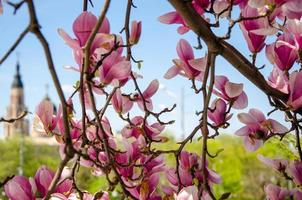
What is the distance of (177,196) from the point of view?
0.85m

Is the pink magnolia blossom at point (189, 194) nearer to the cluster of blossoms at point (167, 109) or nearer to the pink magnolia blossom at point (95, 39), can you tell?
the cluster of blossoms at point (167, 109)

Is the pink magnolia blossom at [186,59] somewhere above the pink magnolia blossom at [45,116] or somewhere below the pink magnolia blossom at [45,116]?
above

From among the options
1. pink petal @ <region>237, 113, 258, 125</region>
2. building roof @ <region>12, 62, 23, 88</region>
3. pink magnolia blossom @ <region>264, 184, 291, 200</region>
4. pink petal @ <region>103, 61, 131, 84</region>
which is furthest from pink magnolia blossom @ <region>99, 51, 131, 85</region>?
building roof @ <region>12, 62, 23, 88</region>

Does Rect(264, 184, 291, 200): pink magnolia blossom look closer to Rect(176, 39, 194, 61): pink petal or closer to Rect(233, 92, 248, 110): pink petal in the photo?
Rect(233, 92, 248, 110): pink petal

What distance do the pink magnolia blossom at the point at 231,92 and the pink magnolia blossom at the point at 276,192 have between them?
150mm

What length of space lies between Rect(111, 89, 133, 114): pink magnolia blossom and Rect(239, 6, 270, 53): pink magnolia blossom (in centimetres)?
23

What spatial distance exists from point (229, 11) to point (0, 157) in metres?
16.9

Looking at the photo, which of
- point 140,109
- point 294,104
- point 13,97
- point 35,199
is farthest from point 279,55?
point 13,97

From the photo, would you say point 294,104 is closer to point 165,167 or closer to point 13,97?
point 165,167

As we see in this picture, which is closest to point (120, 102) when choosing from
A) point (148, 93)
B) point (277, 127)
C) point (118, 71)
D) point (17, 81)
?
point (148, 93)

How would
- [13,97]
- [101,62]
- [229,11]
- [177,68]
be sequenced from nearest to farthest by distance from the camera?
[101,62]
[229,11]
[177,68]
[13,97]

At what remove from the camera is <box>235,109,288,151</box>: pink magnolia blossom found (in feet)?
3.03

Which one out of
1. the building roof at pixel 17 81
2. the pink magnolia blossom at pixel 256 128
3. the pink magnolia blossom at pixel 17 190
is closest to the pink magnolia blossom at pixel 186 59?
the pink magnolia blossom at pixel 256 128

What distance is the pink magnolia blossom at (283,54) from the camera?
2.93 ft
